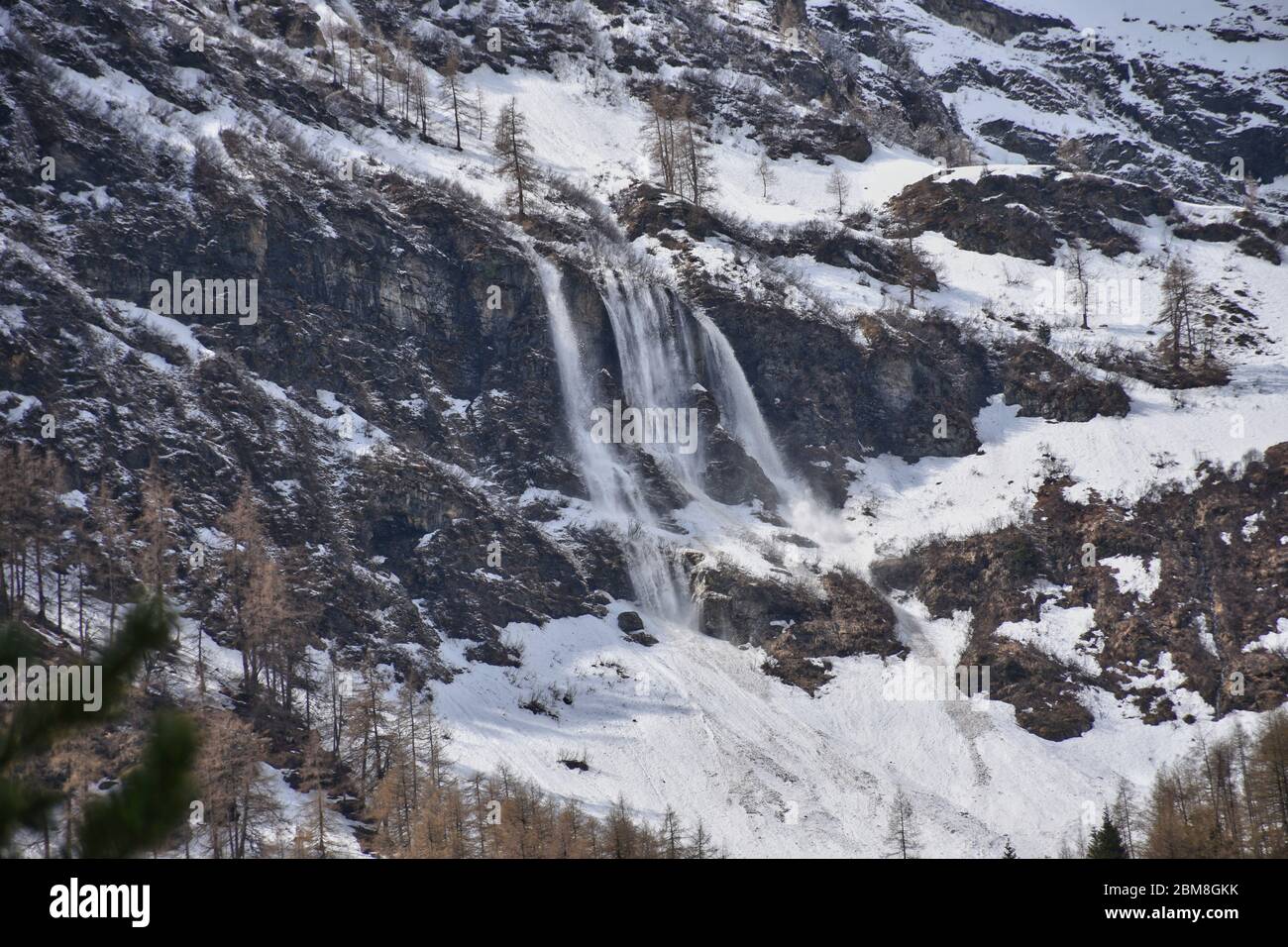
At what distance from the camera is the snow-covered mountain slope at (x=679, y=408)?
5744cm

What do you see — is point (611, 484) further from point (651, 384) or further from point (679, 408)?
point (651, 384)

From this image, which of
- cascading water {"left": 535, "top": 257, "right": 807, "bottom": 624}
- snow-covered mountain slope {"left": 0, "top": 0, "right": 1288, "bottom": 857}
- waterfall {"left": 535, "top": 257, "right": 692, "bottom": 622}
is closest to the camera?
snow-covered mountain slope {"left": 0, "top": 0, "right": 1288, "bottom": 857}

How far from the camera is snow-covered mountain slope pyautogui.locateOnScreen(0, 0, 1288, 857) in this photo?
5744 centimetres

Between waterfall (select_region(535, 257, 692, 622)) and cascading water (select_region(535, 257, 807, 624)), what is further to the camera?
cascading water (select_region(535, 257, 807, 624))

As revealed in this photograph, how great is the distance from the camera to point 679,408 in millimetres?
79812

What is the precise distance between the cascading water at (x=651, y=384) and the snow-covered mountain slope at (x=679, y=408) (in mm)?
281

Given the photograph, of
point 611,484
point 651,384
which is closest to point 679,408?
point 651,384

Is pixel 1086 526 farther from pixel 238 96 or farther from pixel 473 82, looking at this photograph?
pixel 473 82

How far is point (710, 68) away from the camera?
126 meters

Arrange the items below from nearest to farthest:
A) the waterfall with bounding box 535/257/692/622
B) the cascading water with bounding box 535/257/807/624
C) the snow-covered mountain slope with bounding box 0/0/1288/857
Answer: the snow-covered mountain slope with bounding box 0/0/1288/857 < the waterfall with bounding box 535/257/692/622 < the cascading water with bounding box 535/257/807/624

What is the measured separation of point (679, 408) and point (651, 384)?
2.51 m

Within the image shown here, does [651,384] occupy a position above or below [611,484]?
above

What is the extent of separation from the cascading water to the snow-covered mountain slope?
0.92 feet
